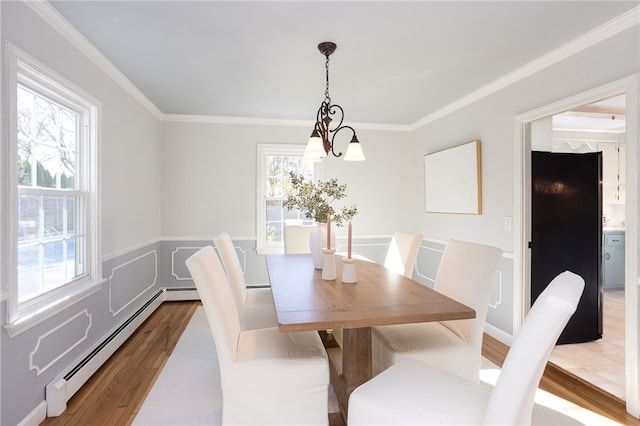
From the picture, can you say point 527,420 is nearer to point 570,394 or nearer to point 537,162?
point 570,394

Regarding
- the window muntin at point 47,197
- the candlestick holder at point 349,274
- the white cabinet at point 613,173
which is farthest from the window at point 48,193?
the white cabinet at point 613,173

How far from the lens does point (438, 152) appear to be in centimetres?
408

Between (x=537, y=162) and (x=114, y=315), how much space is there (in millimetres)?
3912

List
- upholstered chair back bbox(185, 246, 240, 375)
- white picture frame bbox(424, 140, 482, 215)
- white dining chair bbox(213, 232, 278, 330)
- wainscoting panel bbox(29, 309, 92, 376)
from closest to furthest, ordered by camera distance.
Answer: upholstered chair back bbox(185, 246, 240, 375) → wainscoting panel bbox(29, 309, 92, 376) → white dining chair bbox(213, 232, 278, 330) → white picture frame bbox(424, 140, 482, 215)

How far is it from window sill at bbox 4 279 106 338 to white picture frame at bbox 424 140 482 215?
11.3 feet

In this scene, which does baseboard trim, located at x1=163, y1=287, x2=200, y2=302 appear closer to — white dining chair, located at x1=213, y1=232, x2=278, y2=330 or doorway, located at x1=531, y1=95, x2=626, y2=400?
white dining chair, located at x1=213, y1=232, x2=278, y2=330

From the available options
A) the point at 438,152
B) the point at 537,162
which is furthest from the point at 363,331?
the point at 438,152

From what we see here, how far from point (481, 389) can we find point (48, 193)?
102 inches

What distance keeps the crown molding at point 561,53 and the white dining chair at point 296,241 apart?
2162 millimetres

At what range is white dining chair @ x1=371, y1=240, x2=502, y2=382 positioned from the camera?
71.2 inches

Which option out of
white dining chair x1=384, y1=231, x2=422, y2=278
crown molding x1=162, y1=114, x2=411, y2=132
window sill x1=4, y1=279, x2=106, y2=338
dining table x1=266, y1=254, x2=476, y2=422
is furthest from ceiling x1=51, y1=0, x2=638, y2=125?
window sill x1=4, y1=279, x2=106, y2=338

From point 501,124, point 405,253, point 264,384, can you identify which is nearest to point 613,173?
point 501,124

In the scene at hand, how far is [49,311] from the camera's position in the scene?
196cm

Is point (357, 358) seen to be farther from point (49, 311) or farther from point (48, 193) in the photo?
point (48, 193)
